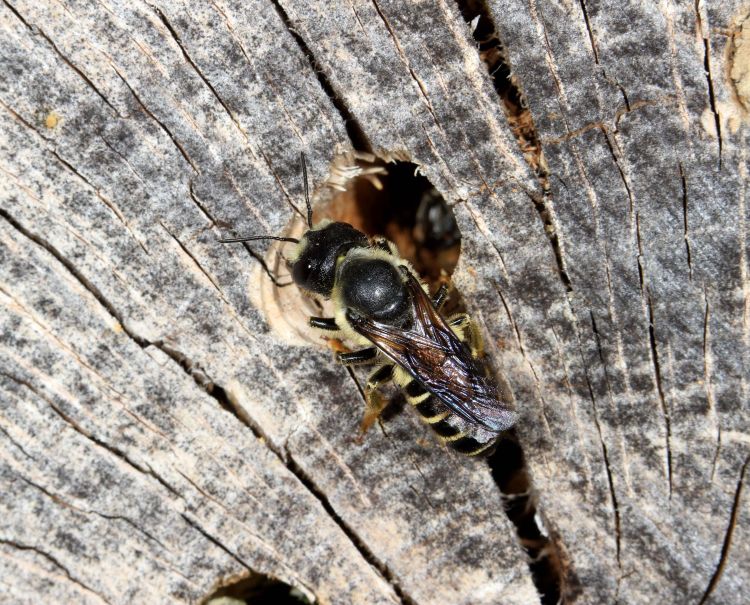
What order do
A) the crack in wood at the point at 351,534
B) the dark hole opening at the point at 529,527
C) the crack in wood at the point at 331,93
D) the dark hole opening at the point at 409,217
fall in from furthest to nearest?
the dark hole opening at the point at 409,217 → the dark hole opening at the point at 529,527 → the crack in wood at the point at 351,534 → the crack in wood at the point at 331,93

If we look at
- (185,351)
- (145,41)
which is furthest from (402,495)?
(145,41)

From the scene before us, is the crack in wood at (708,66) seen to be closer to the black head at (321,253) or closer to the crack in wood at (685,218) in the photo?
the crack in wood at (685,218)

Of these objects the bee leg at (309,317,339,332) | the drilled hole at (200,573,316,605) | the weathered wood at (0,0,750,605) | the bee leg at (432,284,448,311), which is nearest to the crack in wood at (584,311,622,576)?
the weathered wood at (0,0,750,605)

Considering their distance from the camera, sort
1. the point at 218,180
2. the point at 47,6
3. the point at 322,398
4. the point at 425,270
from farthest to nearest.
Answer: the point at 425,270, the point at 322,398, the point at 218,180, the point at 47,6

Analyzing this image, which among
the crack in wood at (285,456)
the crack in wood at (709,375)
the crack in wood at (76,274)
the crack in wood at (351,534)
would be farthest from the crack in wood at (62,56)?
the crack in wood at (709,375)

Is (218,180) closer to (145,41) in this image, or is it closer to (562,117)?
(145,41)

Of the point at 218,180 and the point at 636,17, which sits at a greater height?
the point at 636,17

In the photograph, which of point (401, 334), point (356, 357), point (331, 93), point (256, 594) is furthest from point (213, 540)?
point (331, 93)
